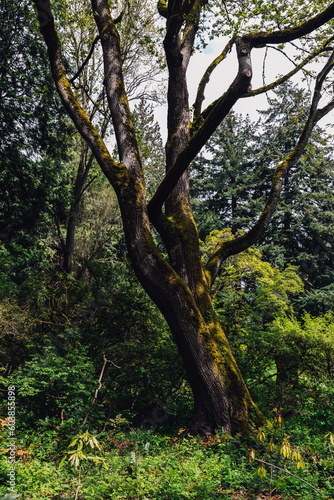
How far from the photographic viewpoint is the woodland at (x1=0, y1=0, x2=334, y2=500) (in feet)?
10.4

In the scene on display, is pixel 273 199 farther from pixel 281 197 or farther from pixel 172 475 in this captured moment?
pixel 281 197

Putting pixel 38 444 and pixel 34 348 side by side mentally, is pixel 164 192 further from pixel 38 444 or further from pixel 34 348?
pixel 34 348

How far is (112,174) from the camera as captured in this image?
4684 mm

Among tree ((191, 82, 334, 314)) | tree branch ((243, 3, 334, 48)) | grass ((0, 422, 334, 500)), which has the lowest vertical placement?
grass ((0, 422, 334, 500))

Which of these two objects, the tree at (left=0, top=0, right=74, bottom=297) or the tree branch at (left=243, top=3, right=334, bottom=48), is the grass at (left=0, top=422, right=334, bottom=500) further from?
the tree at (left=0, top=0, right=74, bottom=297)

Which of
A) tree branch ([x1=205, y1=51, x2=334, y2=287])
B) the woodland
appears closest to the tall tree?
the woodland

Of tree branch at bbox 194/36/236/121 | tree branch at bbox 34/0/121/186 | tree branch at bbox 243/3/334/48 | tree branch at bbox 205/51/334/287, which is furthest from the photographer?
tree branch at bbox 194/36/236/121

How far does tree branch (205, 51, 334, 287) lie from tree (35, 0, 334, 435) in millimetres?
17

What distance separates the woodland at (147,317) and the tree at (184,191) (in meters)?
0.02

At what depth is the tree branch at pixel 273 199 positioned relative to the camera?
17.1 feet

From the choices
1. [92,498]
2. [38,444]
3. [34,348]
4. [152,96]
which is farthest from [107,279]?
[152,96]

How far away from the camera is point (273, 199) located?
5.32 m

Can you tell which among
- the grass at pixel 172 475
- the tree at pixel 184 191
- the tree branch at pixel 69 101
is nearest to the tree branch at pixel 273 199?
the tree at pixel 184 191

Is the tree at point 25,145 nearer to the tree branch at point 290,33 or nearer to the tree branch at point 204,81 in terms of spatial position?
the tree branch at point 204,81
